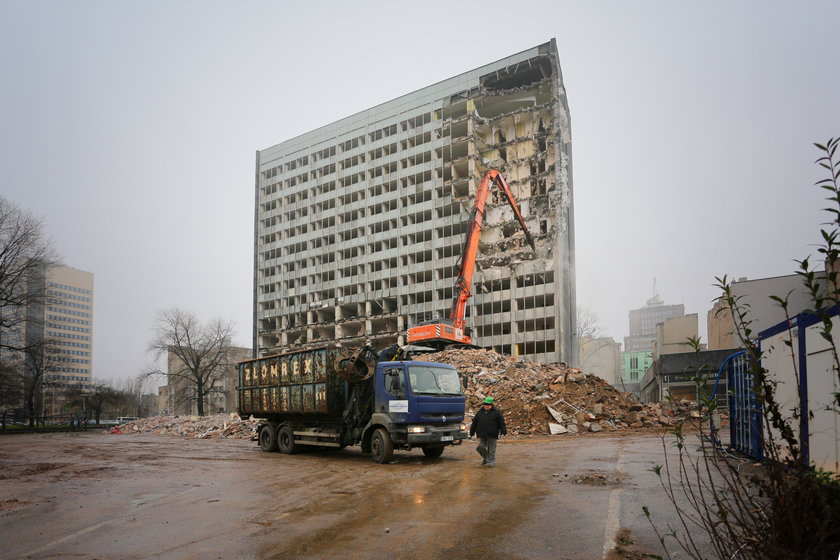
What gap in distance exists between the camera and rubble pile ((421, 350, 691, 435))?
25516 millimetres

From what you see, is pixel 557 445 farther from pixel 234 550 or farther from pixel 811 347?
pixel 234 550

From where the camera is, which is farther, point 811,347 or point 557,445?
point 557,445

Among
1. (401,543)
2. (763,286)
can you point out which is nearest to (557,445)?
(401,543)

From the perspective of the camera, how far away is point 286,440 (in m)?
18.8

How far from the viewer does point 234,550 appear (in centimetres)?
640

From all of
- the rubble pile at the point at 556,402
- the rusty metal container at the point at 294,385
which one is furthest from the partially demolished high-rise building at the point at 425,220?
the rusty metal container at the point at 294,385

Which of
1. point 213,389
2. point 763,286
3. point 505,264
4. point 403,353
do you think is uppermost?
point 505,264

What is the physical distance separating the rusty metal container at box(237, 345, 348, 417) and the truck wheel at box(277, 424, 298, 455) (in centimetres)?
58

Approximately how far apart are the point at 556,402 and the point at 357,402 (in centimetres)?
1366

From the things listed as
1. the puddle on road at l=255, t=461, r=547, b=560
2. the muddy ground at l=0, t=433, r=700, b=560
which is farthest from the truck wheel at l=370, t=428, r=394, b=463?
the puddle on road at l=255, t=461, r=547, b=560

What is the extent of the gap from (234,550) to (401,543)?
187 cm

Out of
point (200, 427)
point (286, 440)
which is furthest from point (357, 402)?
point (200, 427)

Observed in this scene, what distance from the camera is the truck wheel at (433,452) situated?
1588 cm

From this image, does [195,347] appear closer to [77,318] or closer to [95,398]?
[95,398]
